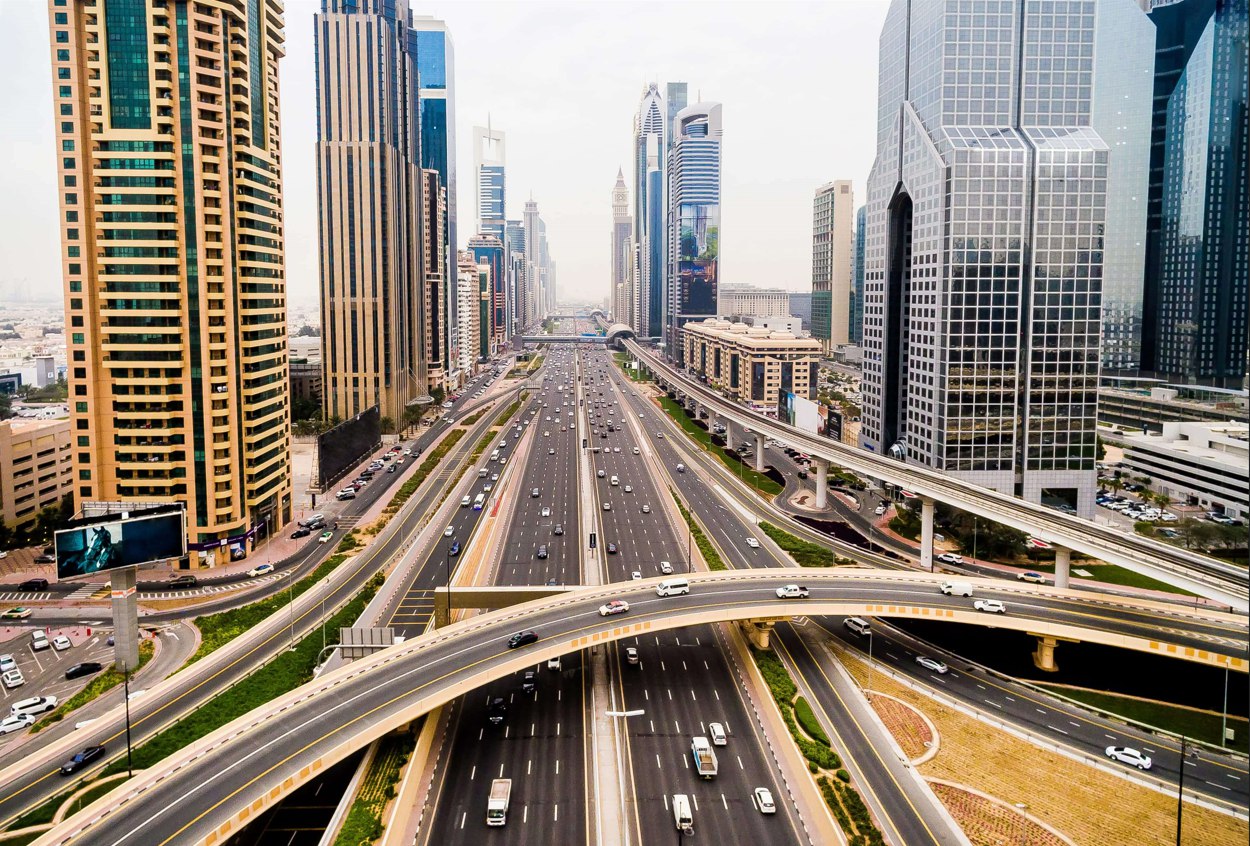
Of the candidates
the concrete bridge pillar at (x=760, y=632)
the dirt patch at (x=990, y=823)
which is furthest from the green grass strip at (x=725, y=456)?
the dirt patch at (x=990, y=823)

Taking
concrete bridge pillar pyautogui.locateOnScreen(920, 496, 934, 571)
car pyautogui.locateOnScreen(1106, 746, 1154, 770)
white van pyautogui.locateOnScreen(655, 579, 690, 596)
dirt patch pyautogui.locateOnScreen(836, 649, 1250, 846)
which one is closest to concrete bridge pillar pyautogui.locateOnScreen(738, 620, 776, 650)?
white van pyautogui.locateOnScreen(655, 579, 690, 596)

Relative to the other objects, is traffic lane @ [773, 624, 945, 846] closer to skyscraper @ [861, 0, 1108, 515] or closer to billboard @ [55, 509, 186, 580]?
skyscraper @ [861, 0, 1108, 515]

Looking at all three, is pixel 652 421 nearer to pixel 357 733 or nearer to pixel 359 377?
pixel 359 377

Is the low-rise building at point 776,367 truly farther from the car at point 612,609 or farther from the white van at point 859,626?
the car at point 612,609

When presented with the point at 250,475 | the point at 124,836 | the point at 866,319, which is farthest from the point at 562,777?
the point at 866,319

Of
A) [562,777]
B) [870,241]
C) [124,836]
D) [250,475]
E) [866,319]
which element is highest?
[870,241]

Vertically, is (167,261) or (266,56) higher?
(266,56)

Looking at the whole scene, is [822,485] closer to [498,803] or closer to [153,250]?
[498,803]
